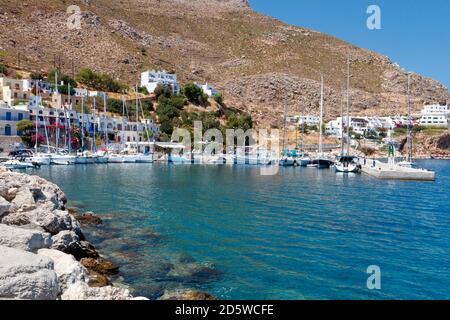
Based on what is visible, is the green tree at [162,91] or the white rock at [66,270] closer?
the white rock at [66,270]

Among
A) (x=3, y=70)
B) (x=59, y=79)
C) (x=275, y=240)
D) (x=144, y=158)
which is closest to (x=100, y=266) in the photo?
(x=275, y=240)

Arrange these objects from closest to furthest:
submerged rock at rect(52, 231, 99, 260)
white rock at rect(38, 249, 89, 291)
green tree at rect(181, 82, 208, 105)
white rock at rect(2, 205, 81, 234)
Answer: white rock at rect(38, 249, 89, 291) → white rock at rect(2, 205, 81, 234) → submerged rock at rect(52, 231, 99, 260) → green tree at rect(181, 82, 208, 105)

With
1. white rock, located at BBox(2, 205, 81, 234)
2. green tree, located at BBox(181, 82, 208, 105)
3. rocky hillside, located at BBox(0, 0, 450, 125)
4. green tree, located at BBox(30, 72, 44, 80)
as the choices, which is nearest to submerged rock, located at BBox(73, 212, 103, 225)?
white rock, located at BBox(2, 205, 81, 234)

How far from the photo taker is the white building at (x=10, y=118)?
197 feet

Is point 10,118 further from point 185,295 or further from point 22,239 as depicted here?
point 185,295

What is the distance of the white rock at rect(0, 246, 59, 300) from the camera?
648 centimetres

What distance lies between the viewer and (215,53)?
141 metres

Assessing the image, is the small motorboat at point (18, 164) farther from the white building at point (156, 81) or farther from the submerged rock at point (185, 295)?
the white building at point (156, 81)

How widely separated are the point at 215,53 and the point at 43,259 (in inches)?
5496

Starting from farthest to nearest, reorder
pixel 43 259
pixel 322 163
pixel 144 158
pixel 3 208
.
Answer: pixel 322 163, pixel 144 158, pixel 3 208, pixel 43 259

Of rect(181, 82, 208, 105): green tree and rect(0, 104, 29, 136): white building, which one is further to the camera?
rect(181, 82, 208, 105): green tree

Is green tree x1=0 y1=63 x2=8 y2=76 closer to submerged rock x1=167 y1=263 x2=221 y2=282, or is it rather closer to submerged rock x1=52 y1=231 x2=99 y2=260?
submerged rock x1=52 y1=231 x2=99 y2=260

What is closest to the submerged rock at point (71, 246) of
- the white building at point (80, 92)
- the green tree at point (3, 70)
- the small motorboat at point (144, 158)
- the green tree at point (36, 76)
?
the small motorboat at point (144, 158)

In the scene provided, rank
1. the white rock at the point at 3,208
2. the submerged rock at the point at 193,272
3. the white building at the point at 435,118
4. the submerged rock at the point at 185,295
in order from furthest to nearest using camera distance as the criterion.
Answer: the white building at the point at 435,118 → the submerged rock at the point at 193,272 → the white rock at the point at 3,208 → the submerged rock at the point at 185,295
